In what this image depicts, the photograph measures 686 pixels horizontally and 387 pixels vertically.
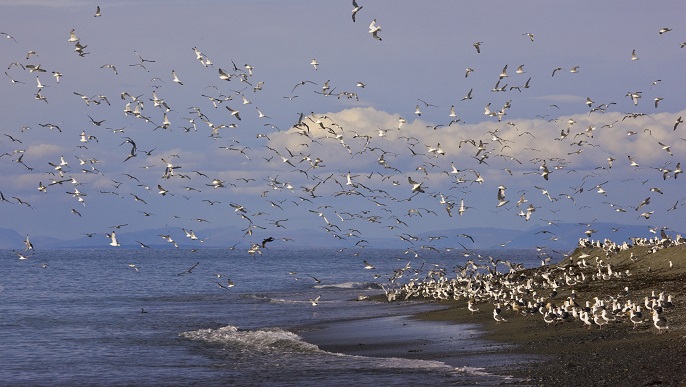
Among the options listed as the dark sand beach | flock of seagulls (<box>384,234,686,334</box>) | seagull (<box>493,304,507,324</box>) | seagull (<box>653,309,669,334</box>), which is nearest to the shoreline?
the dark sand beach

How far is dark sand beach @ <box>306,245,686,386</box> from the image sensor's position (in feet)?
67.6

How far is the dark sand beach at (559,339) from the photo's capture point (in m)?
20.6

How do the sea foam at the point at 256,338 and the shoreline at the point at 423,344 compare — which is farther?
the sea foam at the point at 256,338

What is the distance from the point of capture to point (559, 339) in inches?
1022

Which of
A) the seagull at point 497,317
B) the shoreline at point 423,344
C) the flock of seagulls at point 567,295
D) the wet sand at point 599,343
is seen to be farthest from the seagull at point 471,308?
the seagull at point 497,317

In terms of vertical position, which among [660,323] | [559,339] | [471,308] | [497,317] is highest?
[471,308]

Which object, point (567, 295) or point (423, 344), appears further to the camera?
point (567, 295)

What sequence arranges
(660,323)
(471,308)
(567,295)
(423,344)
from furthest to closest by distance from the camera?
(567,295)
(471,308)
(423,344)
(660,323)

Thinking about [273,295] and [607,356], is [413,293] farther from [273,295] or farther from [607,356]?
[607,356]

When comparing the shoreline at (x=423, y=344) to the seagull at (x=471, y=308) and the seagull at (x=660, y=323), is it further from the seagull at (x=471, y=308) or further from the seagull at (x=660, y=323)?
the seagull at (x=660, y=323)

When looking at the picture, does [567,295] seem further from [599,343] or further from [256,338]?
[256,338]

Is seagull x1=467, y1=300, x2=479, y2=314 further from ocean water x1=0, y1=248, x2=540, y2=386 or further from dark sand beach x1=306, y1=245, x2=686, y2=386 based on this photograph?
ocean water x1=0, y1=248, x2=540, y2=386

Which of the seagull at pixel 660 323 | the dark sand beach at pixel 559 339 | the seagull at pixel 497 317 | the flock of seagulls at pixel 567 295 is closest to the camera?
the dark sand beach at pixel 559 339

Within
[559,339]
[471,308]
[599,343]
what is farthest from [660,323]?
[471,308]
